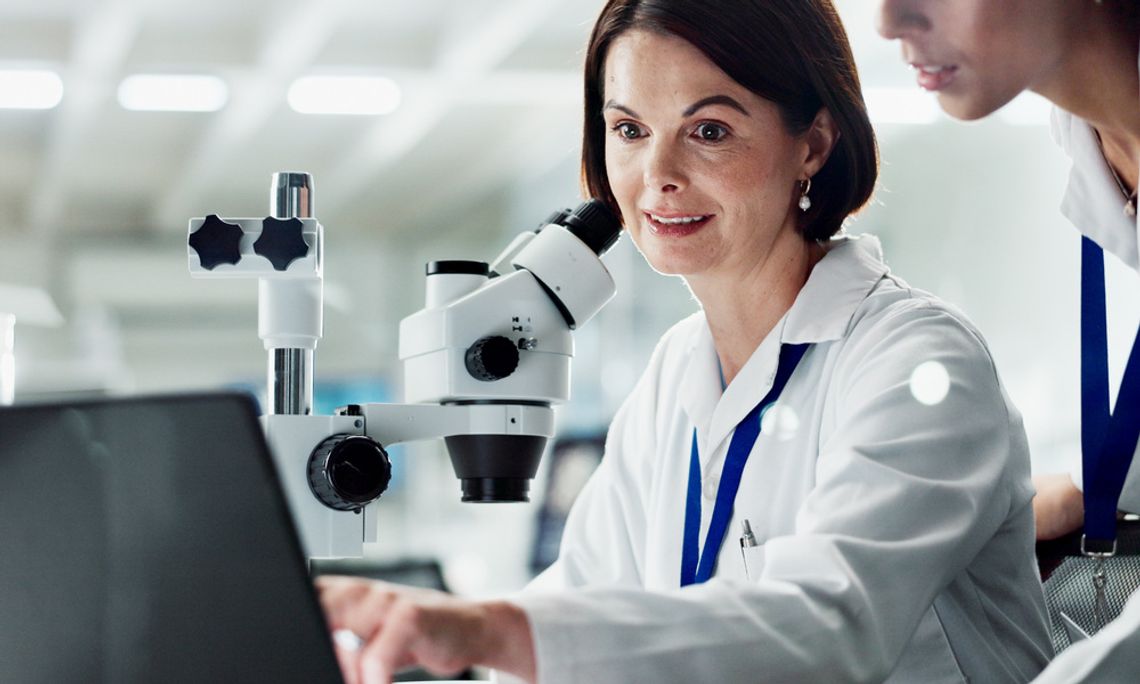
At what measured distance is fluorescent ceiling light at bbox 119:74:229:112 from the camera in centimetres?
594

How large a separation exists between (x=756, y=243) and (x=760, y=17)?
0.80 feet

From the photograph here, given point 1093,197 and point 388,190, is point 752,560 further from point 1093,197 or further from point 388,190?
point 388,190

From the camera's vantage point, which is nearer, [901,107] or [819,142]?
[819,142]

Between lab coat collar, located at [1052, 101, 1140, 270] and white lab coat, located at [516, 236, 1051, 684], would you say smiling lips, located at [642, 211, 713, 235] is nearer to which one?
white lab coat, located at [516, 236, 1051, 684]

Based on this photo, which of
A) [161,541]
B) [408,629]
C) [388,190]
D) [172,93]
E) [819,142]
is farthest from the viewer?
[388,190]

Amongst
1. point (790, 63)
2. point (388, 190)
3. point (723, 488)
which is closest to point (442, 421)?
point (723, 488)

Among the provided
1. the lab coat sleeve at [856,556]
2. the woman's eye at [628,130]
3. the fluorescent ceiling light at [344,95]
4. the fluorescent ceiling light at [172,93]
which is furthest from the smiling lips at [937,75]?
the fluorescent ceiling light at [172,93]

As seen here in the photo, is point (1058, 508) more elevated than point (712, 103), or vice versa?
point (712, 103)

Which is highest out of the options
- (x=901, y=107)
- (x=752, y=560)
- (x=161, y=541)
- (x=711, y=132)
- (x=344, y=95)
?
(x=344, y=95)

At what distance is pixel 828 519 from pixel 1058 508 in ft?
1.74

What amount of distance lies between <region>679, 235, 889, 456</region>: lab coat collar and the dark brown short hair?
0.08 meters

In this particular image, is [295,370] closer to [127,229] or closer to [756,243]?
[756,243]

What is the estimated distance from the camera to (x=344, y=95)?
20.7ft

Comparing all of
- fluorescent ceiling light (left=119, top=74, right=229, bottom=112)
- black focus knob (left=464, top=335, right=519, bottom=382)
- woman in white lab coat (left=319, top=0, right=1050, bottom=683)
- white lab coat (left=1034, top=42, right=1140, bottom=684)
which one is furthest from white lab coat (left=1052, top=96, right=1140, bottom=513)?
fluorescent ceiling light (left=119, top=74, right=229, bottom=112)
